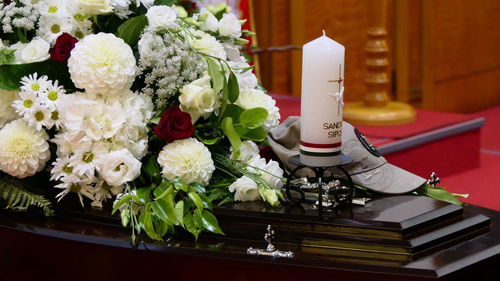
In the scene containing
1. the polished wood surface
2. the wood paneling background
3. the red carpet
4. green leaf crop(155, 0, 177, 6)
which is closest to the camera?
the polished wood surface

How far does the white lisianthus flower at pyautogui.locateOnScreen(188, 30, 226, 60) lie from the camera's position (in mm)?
1581

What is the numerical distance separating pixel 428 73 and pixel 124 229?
153 inches

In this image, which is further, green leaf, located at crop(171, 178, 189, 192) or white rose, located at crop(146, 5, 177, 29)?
white rose, located at crop(146, 5, 177, 29)

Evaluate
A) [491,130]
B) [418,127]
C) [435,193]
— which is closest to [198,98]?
[435,193]

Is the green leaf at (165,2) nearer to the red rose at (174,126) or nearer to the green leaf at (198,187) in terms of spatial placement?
the red rose at (174,126)

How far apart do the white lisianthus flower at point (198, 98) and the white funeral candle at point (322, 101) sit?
22 cm

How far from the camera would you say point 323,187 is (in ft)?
4.64

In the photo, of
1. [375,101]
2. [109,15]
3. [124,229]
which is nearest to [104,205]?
[124,229]

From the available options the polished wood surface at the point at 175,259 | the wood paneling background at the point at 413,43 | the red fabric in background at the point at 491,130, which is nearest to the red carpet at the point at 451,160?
the red fabric in background at the point at 491,130

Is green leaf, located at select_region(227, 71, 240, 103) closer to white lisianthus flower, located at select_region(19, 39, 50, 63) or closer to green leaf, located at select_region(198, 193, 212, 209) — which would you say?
green leaf, located at select_region(198, 193, 212, 209)

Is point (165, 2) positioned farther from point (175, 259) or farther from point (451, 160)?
point (451, 160)

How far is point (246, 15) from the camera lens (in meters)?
4.04

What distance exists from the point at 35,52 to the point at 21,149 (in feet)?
0.65

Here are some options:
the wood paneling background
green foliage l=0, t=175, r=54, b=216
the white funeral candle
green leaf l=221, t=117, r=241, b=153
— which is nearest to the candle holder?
the white funeral candle
